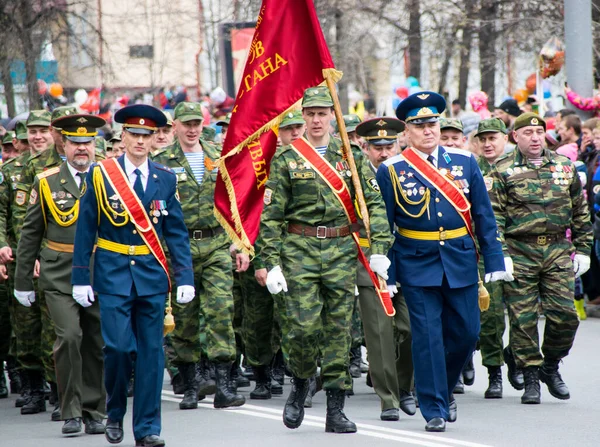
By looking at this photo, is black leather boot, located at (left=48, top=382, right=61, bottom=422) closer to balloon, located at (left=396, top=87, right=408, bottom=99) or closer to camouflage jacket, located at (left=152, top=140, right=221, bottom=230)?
camouflage jacket, located at (left=152, top=140, right=221, bottom=230)

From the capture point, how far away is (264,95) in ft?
32.0

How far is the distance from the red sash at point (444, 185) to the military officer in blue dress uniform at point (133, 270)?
5.93ft

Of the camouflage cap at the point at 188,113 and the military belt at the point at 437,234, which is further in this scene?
the camouflage cap at the point at 188,113

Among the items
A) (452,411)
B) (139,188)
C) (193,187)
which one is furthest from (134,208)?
(452,411)

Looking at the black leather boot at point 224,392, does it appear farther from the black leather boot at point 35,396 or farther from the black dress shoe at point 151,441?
the black dress shoe at point 151,441

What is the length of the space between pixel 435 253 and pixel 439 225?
0.72ft

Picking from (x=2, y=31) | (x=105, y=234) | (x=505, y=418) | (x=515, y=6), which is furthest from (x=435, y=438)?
(x=515, y=6)

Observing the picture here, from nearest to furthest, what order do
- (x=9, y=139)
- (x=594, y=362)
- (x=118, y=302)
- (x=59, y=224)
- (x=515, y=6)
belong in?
(x=118, y=302)
(x=59, y=224)
(x=594, y=362)
(x=9, y=139)
(x=515, y=6)

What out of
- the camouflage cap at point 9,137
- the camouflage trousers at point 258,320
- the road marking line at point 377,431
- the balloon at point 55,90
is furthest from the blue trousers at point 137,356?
the balloon at point 55,90

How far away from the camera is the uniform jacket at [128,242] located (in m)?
8.90

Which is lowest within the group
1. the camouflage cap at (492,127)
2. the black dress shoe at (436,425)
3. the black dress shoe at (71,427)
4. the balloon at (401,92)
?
the black dress shoe at (71,427)

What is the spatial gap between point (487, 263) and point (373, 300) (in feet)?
4.32

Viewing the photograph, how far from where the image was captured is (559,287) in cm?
1040

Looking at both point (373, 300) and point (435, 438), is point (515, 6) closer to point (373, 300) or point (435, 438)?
point (373, 300)
